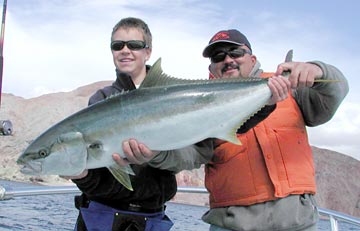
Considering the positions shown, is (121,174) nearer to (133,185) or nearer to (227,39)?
(133,185)

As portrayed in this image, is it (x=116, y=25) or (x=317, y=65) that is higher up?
(x=116, y=25)

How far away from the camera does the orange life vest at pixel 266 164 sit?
3.31 metres

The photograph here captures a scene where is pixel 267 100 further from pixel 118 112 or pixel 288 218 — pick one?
pixel 118 112

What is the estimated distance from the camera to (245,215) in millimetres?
3289

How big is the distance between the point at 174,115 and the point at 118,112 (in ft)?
1.21

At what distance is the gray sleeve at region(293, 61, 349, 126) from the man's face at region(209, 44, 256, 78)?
1.53 ft

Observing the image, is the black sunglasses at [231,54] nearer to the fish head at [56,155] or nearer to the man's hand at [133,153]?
the man's hand at [133,153]

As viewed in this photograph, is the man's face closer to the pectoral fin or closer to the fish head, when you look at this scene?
the pectoral fin

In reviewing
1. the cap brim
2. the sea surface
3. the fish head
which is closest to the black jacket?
the fish head

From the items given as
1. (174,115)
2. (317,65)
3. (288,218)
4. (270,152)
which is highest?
(317,65)

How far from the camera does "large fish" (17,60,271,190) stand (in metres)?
2.92

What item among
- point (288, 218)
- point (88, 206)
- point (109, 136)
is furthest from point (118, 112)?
point (288, 218)

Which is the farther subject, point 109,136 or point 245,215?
point 245,215

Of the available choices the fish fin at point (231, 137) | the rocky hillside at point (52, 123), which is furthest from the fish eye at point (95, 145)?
the rocky hillside at point (52, 123)
